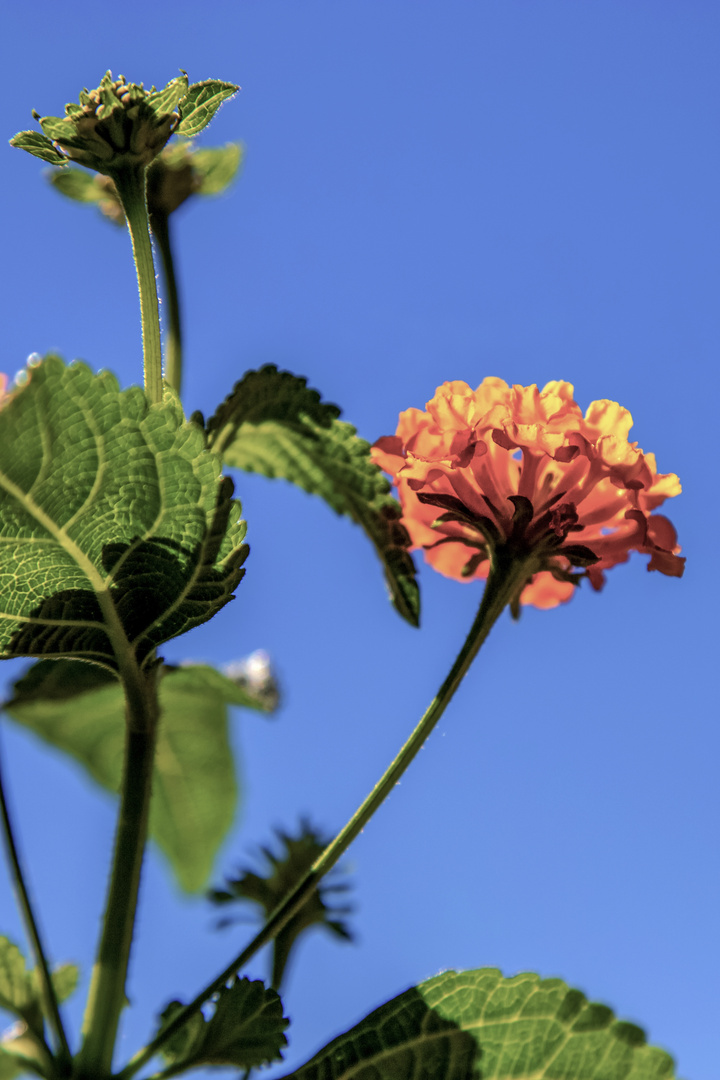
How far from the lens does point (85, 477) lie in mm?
710

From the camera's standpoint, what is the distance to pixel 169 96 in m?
0.81

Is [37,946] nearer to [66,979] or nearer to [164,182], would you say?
[66,979]

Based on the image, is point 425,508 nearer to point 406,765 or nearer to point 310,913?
point 406,765

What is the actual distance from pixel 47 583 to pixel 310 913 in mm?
459

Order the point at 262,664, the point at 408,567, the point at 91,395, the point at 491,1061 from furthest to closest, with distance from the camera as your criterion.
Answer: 1. the point at 262,664
2. the point at 408,567
3. the point at 491,1061
4. the point at 91,395

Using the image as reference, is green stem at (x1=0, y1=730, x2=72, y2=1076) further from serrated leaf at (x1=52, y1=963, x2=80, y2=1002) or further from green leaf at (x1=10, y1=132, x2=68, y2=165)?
green leaf at (x1=10, y1=132, x2=68, y2=165)

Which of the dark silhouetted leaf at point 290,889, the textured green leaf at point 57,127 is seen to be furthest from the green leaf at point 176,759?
the textured green leaf at point 57,127

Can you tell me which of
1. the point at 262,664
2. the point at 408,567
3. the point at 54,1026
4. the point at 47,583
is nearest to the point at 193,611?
the point at 47,583

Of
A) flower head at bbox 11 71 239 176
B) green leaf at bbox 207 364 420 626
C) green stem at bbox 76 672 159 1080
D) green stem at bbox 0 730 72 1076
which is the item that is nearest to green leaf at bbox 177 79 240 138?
flower head at bbox 11 71 239 176

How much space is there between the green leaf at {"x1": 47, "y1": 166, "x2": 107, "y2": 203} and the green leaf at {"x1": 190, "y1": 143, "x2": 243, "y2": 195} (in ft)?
0.32

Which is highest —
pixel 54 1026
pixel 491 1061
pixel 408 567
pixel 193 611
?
pixel 408 567

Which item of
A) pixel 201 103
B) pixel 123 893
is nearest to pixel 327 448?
pixel 201 103

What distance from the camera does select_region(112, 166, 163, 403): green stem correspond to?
2.73 ft

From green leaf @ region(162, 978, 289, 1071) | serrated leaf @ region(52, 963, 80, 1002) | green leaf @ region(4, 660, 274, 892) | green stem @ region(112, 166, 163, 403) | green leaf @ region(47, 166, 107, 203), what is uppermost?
green leaf @ region(47, 166, 107, 203)
